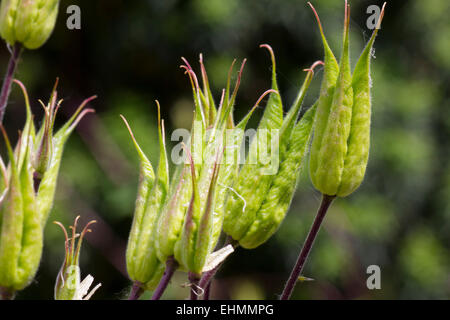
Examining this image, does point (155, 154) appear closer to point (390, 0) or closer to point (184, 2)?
point (184, 2)

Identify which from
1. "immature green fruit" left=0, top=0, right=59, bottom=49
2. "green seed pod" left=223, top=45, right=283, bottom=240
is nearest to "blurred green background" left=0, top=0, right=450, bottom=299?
"immature green fruit" left=0, top=0, right=59, bottom=49

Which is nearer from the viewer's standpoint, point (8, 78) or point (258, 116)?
point (8, 78)

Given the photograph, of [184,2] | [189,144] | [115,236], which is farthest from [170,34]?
[189,144]

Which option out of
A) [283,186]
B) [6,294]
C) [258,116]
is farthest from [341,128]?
[258,116]

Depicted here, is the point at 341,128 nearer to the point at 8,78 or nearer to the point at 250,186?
the point at 250,186

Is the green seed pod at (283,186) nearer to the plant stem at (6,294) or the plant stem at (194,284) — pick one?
the plant stem at (194,284)

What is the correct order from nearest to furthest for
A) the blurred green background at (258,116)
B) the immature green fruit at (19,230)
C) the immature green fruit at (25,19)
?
the immature green fruit at (19,230) → the immature green fruit at (25,19) → the blurred green background at (258,116)

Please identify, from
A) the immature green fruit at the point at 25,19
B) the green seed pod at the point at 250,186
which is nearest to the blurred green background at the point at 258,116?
the immature green fruit at the point at 25,19
